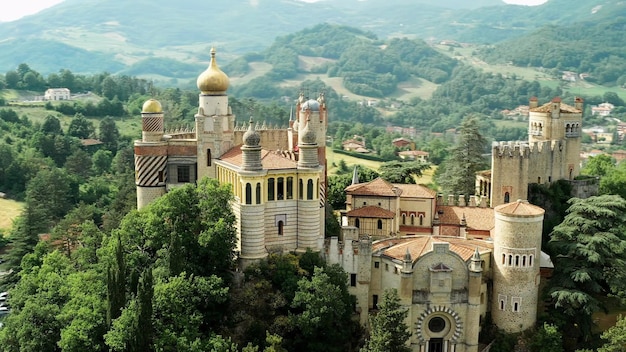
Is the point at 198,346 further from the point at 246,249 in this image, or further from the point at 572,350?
the point at 572,350

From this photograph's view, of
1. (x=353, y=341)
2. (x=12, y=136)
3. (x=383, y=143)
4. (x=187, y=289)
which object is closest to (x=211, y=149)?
(x=187, y=289)

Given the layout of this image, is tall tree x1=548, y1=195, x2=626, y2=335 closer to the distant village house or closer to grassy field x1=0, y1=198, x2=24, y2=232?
grassy field x1=0, y1=198, x2=24, y2=232

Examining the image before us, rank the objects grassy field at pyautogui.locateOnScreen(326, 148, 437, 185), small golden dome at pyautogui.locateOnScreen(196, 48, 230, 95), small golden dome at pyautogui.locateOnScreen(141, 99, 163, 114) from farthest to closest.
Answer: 1. grassy field at pyautogui.locateOnScreen(326, 148, 437, 185)
2. small golden dome at pyautogui.locateOnScreen(141, 99, 163, 114)
3. small golden dome at pyautogui.locateOnScreen(196, 48, 230, 95)

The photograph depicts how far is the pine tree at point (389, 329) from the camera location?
43969 millimetres

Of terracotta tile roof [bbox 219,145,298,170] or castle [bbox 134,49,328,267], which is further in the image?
terracotta tile roof [bbox 219,145,298,170]

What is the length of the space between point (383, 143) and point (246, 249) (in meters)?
96.6

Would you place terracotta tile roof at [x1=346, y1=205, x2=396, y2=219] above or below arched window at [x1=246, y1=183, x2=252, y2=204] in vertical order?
below

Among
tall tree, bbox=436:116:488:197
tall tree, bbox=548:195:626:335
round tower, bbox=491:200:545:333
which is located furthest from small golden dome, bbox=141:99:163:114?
tall tree, bbox=436:116:488:197

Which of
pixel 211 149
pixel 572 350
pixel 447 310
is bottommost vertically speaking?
pixel 572 350

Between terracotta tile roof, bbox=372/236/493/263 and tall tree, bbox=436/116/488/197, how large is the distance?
2132 cm

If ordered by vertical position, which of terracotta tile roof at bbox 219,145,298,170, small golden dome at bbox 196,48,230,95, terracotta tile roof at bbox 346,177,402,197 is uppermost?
small golden dome at bbox 196,48,230,95

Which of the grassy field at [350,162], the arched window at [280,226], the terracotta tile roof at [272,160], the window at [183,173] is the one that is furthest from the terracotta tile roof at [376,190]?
the grassy field at [350,162]

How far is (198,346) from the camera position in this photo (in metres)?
42.7

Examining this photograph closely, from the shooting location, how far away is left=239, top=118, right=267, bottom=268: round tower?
47.9 m
